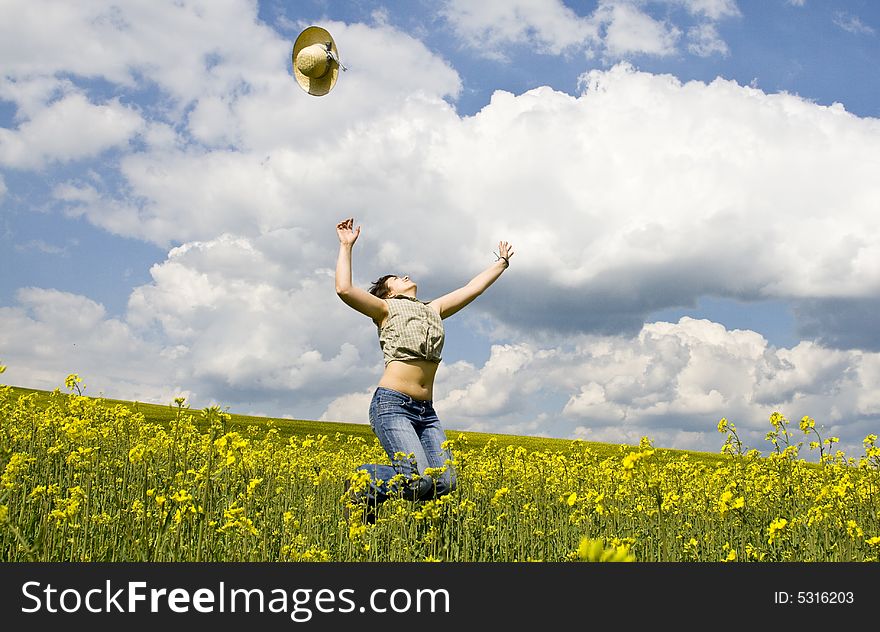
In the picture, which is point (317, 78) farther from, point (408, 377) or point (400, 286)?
point (408, 377)

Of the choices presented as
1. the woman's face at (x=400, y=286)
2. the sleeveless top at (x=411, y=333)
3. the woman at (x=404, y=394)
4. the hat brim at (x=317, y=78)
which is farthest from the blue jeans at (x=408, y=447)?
the hat brim at (x=317, y=78)

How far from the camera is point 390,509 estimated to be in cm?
637

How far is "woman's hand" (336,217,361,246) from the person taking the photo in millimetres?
6047

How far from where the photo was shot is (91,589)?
2.98 metres

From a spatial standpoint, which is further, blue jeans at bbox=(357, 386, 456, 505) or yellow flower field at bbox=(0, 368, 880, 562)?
blue jeans at bbox=(357, 386, 456, 505)

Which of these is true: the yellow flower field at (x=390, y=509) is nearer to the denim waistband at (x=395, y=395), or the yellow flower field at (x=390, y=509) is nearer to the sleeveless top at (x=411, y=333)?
the denim waistband at (x=395, y=395)

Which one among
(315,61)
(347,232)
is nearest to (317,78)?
(315,61)

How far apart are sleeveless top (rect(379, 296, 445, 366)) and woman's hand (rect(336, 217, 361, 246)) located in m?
0.65

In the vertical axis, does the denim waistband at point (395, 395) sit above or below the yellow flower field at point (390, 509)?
above

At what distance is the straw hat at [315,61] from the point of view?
23.9 ft

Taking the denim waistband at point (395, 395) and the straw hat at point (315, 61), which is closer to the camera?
the denim waistband at point (395, 395)

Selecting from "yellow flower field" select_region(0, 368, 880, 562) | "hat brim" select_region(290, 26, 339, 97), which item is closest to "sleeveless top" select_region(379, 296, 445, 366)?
"yellow flower field" select_region(0, 368, 880, 562)

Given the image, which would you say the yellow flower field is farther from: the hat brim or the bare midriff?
the hat brim

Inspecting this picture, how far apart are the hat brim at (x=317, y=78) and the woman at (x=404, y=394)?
204 centimetres
